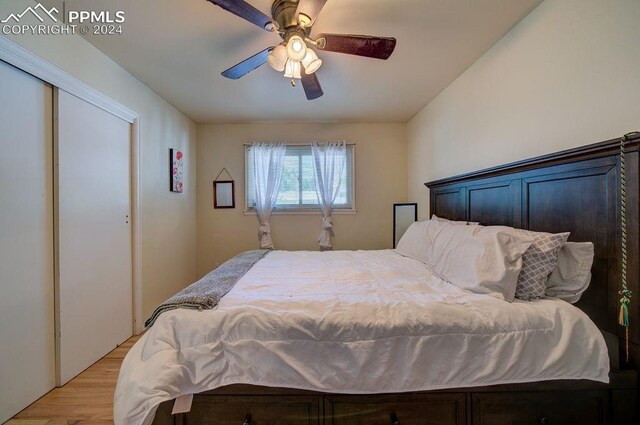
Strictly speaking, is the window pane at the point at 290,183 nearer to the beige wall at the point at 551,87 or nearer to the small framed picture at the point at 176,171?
the small framed picture at the point at 176,171

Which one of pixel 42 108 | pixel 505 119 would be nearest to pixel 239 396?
pixel 42 108

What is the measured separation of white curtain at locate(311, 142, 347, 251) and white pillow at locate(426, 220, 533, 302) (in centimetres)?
201

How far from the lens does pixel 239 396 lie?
41.1 inches

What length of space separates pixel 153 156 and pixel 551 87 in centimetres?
328

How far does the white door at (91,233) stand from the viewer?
1685 millimetres

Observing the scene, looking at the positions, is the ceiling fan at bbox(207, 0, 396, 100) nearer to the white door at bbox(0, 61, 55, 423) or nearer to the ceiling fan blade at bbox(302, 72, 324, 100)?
the ceiling fan blade at bbox(302, 72, 324, 100)

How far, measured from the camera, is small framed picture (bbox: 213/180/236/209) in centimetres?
357

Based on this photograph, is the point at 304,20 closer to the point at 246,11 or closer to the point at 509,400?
the point at 246,11

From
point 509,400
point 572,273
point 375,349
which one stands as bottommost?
point 509,400

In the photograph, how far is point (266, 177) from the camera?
3.48m

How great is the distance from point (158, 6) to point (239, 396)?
214 cm

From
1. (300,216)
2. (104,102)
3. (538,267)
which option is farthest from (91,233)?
(538,267)

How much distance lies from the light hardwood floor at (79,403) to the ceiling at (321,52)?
2.38m

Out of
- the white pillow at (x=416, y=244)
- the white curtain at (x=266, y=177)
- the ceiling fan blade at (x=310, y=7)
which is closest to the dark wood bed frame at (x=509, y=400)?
Answer: the white pillow at (x=416, y=244)
